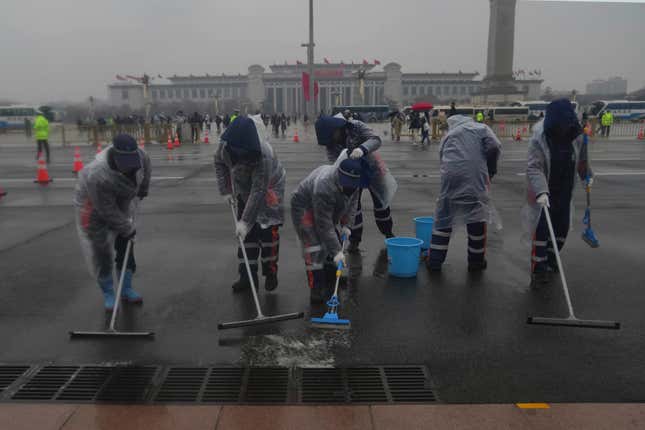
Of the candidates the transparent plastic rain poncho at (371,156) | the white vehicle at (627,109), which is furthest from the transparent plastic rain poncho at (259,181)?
the white vehicle at (627,109)

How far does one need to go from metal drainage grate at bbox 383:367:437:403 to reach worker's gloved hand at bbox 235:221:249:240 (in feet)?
5.76

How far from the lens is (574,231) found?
750 cm

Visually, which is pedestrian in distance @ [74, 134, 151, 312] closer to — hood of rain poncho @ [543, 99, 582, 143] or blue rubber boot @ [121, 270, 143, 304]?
blue rubber boot @ [121, 270, 143, 304]

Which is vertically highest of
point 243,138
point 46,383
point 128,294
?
point 243,138

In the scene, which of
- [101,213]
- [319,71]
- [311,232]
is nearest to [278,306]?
[311,232]

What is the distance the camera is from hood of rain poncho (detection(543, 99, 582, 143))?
5.15 m

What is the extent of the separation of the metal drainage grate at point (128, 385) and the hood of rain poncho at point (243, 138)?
2.00 m

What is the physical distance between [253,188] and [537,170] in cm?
281

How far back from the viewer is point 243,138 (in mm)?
4676

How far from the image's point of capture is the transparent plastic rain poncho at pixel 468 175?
550 cm


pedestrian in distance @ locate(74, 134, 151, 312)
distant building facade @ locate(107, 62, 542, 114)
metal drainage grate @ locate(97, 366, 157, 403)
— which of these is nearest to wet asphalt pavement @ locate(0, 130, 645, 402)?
metal drainage grate @ locate(97, 366, 157, 403)

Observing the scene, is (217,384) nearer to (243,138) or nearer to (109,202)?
(109,202)

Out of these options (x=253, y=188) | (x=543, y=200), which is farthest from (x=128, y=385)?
(x=543, y=200)

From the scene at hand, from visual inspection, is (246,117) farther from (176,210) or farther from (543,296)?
(176,210)
